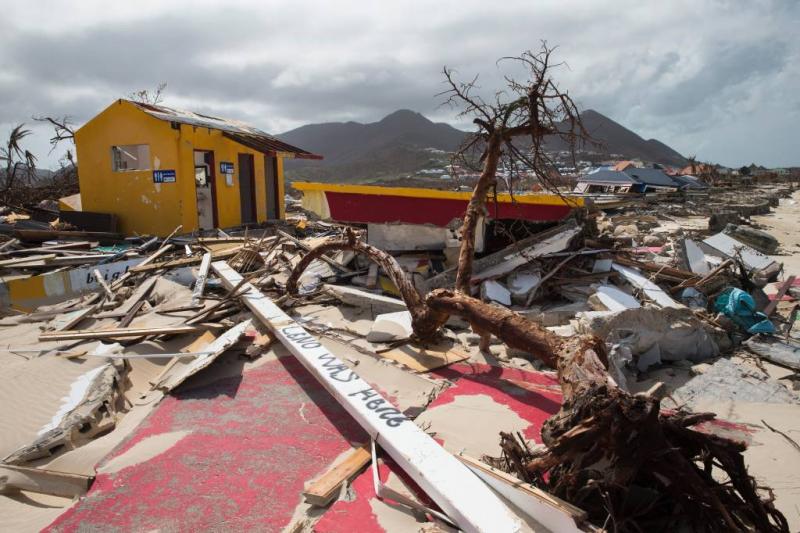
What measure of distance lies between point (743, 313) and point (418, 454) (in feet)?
16.4

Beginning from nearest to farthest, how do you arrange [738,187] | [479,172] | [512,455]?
1. [512,455]
2. [479,172]
3. [738,187]

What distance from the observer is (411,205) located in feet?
25.9

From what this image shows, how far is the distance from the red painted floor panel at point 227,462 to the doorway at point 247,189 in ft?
44.3

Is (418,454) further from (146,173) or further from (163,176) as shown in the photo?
(146,173)

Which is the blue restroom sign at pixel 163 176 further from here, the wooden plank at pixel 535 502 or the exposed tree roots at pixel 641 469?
the exposed tree roots at pixel 641 469

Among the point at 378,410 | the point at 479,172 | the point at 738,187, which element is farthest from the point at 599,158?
the point at 378,410

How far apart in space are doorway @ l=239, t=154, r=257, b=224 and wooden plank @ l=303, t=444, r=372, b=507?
49.5ft

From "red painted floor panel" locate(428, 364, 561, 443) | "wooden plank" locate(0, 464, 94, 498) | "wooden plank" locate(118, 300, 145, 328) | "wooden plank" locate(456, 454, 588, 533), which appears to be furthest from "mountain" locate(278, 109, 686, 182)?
"wooden plank" locate(456, 454, 588, 533)

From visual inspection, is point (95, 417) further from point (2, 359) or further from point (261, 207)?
point (261, 207)

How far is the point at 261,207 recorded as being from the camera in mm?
17406

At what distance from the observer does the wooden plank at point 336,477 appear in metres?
2.67

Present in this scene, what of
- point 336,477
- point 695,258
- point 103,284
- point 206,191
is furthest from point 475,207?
point 206,191

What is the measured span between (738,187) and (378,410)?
38441 millimetres

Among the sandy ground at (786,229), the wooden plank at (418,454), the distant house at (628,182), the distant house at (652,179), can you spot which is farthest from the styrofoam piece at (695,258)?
the distant house at (652,179)
